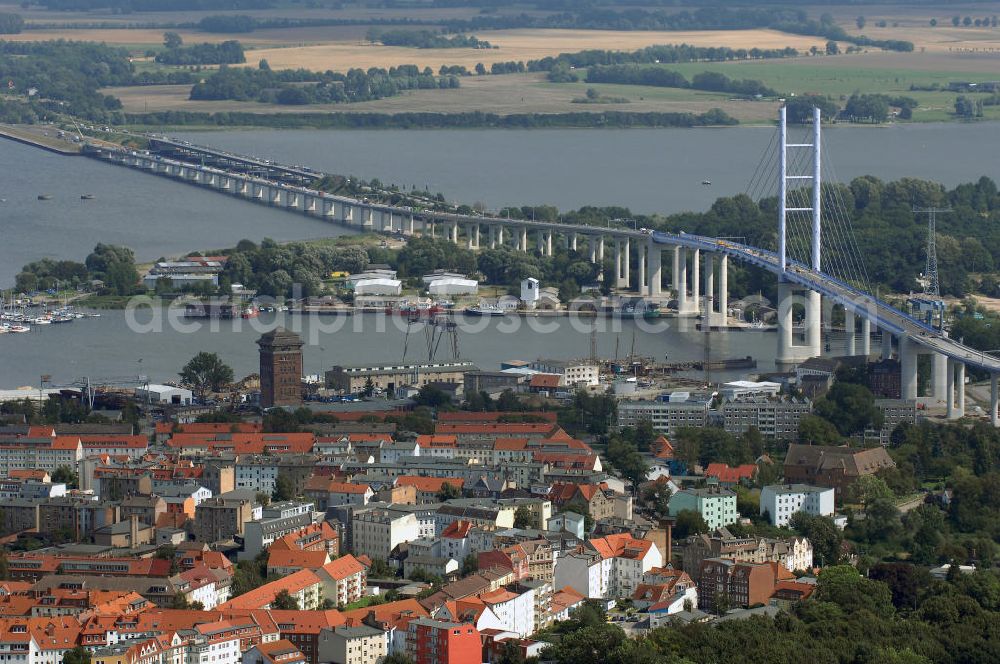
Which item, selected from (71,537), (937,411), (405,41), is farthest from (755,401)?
(405,41)

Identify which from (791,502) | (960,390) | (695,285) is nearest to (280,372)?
(960,390)

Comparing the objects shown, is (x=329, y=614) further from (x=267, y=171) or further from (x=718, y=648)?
(x=267, y=171)

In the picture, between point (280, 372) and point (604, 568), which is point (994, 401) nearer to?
point (280, 372)

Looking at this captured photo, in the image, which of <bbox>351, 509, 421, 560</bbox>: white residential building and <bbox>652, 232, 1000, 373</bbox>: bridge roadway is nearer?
<bbox>351, 509, 421, 560</bbox>: white residential building

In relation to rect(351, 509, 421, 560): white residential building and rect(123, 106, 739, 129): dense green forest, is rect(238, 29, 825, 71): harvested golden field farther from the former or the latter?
rect(351, 509, 421, 560): white residential building

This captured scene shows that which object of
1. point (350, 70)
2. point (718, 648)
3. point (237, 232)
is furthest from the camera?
point (350, 70)

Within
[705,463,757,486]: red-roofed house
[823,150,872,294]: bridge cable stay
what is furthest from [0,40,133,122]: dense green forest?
[705,463,757,486]: red-roofed house

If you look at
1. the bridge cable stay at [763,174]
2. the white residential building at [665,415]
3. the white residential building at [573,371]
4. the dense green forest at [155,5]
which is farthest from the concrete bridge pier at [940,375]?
the dense green forest at [155,5]
